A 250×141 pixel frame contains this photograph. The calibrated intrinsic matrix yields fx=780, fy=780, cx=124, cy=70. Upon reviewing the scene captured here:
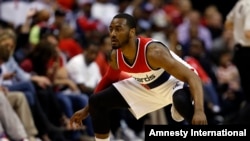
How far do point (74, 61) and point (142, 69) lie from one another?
12.8ft

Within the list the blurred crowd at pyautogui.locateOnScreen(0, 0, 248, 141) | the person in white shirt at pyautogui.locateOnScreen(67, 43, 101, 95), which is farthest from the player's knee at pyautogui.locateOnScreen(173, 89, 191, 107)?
the person in white shirt at pyautogui.locateOnScreen(67, 43, 101, 95)

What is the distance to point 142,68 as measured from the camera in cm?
736

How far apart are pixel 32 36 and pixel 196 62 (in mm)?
3188

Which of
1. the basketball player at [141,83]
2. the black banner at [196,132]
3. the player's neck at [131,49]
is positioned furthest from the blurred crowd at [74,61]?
the black banner at [196,132]

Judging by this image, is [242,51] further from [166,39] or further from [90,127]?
[166,39]

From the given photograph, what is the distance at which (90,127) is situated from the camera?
34.5 feet

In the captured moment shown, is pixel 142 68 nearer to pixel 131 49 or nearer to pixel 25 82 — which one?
pixel 131 49

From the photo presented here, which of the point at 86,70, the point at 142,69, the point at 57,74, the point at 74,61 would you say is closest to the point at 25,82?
the point at 57,74

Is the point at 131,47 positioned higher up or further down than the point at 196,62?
higher up

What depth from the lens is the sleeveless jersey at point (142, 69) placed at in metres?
7.30

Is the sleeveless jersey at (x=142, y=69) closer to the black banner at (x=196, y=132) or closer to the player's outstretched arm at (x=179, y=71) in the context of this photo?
the player's outstretched arm at (x=179, y=71)

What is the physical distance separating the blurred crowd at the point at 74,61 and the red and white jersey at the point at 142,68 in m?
1.56

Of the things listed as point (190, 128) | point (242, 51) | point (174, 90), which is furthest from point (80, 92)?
point (190, 128)

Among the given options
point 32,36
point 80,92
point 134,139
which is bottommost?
point 134,139
